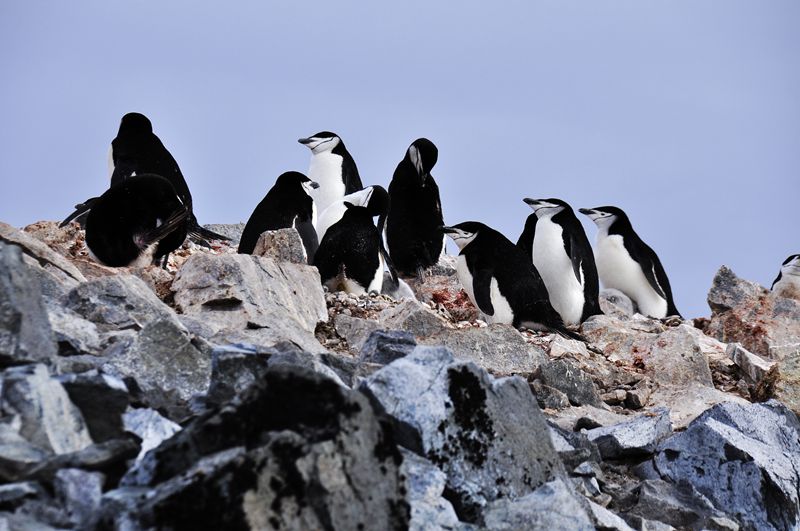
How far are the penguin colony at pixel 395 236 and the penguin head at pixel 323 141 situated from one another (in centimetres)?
1

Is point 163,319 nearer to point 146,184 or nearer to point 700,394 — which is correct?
point 146,184

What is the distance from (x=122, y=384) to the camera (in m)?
3.50

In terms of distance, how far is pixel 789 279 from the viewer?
13.5 m

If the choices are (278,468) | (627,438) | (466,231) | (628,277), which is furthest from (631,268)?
(278,468)

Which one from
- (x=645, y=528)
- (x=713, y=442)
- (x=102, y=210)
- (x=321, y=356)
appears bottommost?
(x=645, y=528)

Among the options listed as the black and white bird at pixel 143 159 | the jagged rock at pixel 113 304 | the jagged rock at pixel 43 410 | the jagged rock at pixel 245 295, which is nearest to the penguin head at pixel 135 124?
the black and white bird at pixel 143 159

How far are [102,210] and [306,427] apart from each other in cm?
494

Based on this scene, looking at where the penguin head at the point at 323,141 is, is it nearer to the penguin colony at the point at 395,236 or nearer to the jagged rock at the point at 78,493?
the penguin colony at the point at 395,236

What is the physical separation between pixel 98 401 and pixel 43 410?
0.80 feet

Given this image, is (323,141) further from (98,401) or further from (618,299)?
(98,401)

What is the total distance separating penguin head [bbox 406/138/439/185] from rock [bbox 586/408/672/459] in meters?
7.78

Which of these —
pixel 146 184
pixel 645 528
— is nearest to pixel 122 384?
pixel 645 528

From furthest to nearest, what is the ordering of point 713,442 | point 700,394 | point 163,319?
point 700,394
point 713,442
point 163,319

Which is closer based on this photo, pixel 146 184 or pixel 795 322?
pixel 146 184
